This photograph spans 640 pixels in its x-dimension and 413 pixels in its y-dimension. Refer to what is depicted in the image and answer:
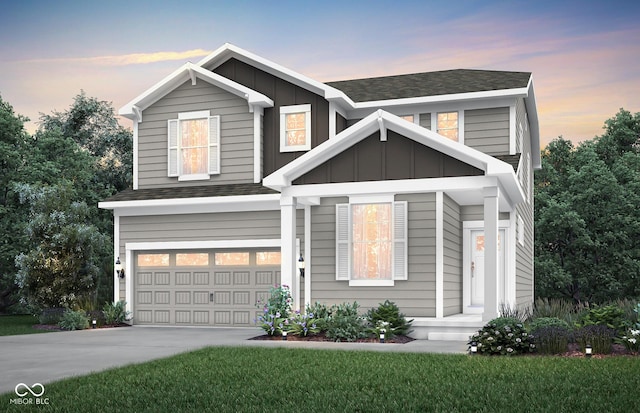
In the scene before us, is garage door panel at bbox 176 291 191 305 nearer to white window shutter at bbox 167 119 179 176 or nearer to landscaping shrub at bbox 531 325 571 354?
white window shutter at bbox 167 119 179 176

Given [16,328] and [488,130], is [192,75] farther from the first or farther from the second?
[16,328]

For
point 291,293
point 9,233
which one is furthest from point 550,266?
point 9,233

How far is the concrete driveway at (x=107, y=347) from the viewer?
11188 millimetres

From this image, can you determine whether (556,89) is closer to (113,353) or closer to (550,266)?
(550,266)

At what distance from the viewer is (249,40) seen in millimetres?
29641

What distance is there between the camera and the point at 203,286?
20109mm

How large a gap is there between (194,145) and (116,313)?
5.10m

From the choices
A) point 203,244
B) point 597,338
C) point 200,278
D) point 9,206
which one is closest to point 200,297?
point 200,278

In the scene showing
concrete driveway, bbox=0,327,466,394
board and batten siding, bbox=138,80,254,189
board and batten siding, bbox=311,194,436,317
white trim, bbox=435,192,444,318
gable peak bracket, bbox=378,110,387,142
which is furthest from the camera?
board and batten siding, bbox=138,80,254,189

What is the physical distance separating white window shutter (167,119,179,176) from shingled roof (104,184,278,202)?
55 cm

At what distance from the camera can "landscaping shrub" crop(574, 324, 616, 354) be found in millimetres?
12086

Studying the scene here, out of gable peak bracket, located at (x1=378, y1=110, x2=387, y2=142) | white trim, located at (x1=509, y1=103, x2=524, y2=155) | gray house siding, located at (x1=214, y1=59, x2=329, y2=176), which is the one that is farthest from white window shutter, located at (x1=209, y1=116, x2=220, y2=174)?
white trim, located at (x1=509, y1=103, x2=524, y2=155)

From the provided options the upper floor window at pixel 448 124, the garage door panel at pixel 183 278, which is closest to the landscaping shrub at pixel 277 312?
the garage door panel at pixel 183 278

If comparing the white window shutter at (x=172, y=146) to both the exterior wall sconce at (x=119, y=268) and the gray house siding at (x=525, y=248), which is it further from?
the gray house siding at (x=525, y=248)
